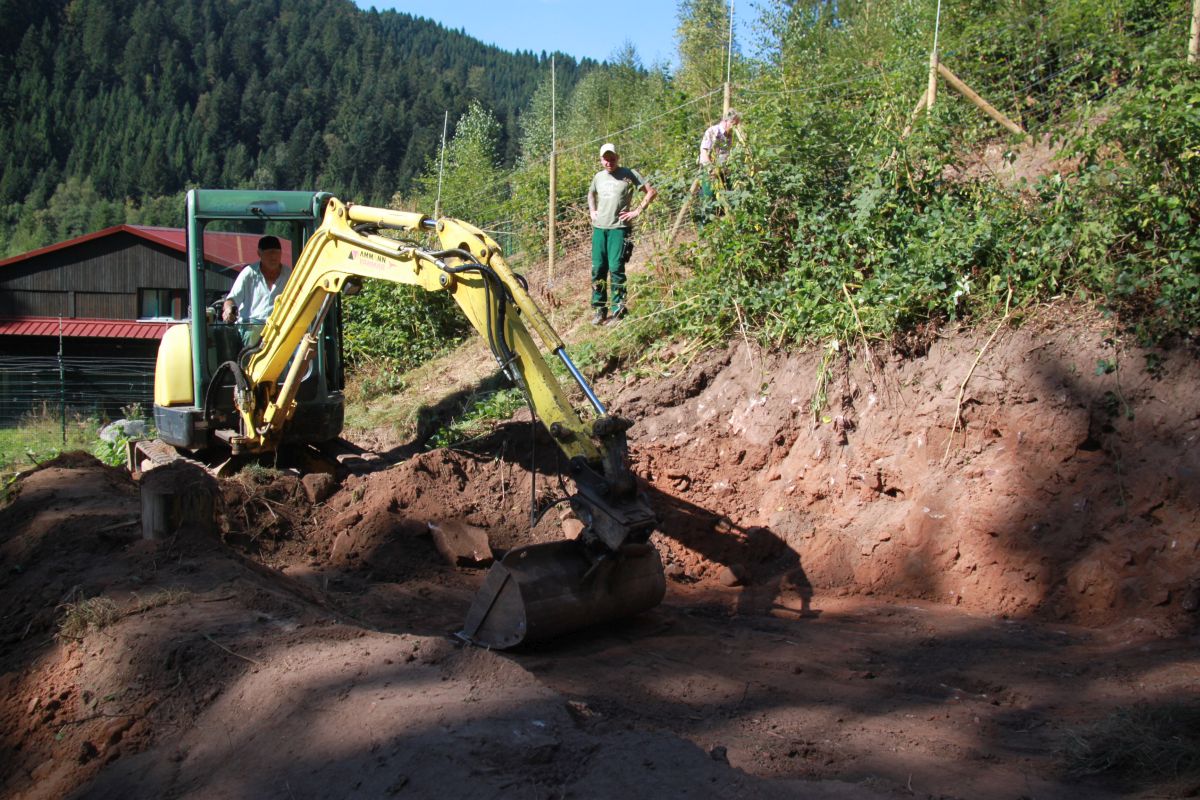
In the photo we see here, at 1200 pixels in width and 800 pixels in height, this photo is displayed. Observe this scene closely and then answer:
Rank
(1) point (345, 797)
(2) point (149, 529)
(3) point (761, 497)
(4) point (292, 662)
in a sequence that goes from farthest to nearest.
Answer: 1. (3) point (761, 497)
2. (2) point (149, 529)
3. (4) point (292, 662)
4. (1) point (345, 797)

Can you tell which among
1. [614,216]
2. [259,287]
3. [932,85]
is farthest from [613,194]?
[259,287]

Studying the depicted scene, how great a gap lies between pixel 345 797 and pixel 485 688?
902 mm

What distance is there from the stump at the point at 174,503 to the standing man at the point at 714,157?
570cm

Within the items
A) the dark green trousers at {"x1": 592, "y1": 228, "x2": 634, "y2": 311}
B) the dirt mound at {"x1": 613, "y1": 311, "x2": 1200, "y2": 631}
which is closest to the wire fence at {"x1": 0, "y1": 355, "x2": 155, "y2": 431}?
the dark green trousers at {"x1": 592, "y1": 228, "x2": 634, "y2": 311}

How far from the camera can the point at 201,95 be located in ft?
234

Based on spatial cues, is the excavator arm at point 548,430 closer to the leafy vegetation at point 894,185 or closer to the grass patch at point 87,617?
the grass patch at point 87,617

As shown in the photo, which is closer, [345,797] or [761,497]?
[345,797]

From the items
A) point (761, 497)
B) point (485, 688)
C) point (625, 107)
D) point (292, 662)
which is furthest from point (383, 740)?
point (625, 107)

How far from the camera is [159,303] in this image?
1389 inches

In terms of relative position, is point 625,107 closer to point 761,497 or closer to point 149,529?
point 761,497

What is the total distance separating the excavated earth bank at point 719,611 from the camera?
4047 mm

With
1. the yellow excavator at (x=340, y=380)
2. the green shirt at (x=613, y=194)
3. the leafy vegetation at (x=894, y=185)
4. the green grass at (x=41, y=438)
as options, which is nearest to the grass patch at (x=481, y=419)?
the yellow excavator at (x=340, y=380)

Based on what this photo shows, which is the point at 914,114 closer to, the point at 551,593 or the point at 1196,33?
the point at 1196,33

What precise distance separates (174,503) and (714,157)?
6.30 meters
